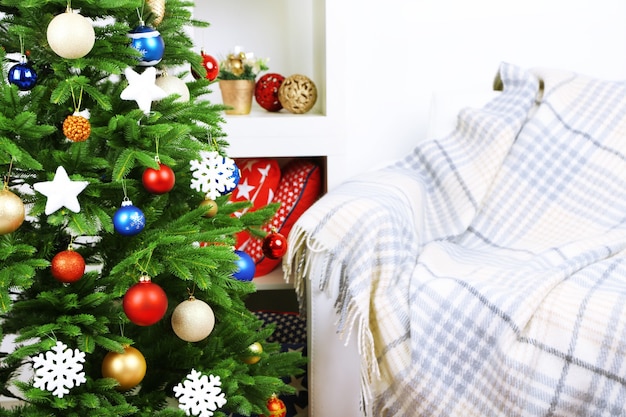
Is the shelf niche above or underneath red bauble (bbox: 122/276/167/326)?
above

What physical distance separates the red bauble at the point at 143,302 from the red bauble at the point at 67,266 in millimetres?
78

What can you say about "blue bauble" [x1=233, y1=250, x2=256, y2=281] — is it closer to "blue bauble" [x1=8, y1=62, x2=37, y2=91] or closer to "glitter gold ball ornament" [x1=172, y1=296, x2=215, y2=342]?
"glitter gold ball ornament" [x1=172, y1=296, x2=215, y2=342]

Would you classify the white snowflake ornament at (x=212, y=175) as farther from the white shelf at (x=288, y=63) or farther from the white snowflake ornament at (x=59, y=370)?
the white shelf at (x=288, y=63)

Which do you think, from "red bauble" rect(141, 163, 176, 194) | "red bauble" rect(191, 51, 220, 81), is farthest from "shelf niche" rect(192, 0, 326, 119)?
"red bauble" rect(141, 163, 176, 194)

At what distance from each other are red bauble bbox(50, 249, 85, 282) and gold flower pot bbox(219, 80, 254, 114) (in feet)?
3.24

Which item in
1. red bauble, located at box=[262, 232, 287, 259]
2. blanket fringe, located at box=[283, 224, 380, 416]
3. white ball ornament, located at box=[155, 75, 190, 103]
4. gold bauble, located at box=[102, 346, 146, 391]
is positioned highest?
white ball ornament, located at box=[155, 75, 190, 103]

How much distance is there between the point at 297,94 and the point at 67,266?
3.41 ft

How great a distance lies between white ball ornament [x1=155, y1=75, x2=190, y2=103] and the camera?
95cm

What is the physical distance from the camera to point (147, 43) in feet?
2.92

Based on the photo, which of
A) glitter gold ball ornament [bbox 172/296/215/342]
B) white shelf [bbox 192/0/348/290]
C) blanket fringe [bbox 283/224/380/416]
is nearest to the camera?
glitter gold ball ornament [bbox 172/296/215/342]

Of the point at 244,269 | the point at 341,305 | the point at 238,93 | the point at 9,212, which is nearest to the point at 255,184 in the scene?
the point at 238,93

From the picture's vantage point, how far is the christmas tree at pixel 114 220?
80 cm

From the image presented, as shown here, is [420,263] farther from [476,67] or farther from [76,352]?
[476,67]

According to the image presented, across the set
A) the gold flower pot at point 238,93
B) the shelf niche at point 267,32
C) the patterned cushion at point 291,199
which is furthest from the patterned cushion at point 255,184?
the shelf niche at point 267,32
